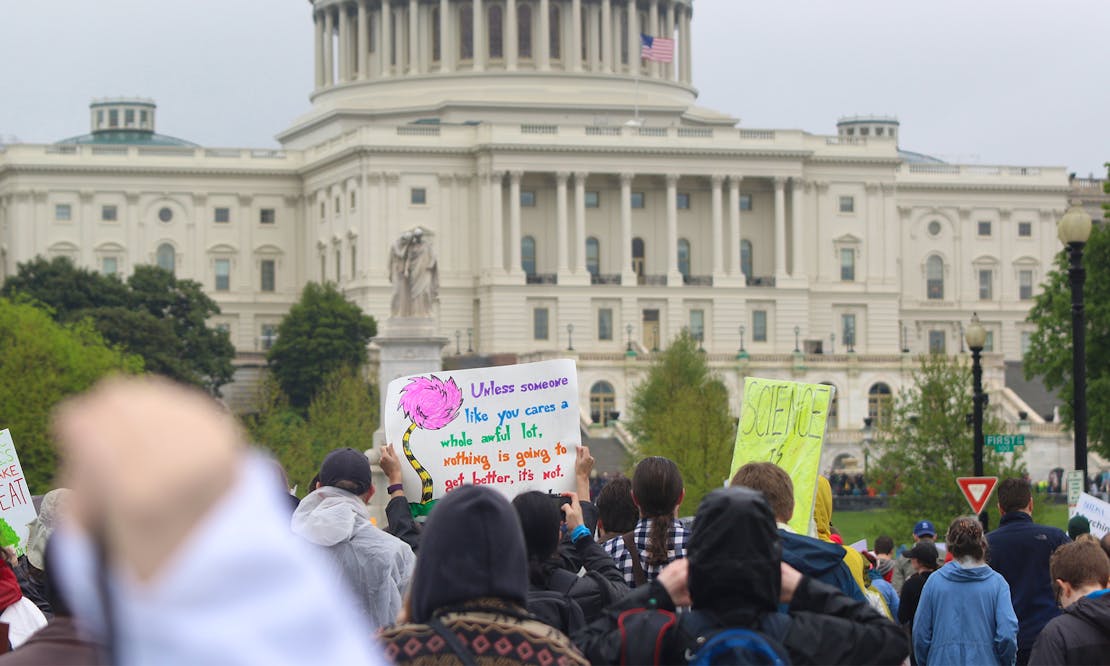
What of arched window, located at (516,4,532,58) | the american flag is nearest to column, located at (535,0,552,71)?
arched window, located at (516,4,532,58)

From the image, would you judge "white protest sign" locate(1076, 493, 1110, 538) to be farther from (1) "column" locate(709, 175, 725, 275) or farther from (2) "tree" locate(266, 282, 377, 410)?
(1) "column" locate(709, 175, 725, 275)

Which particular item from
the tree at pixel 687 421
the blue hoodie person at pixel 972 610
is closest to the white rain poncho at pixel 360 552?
the blue hoodie person at pixel 972 610

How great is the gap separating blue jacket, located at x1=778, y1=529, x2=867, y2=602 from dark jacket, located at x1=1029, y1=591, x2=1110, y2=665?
59.2 inches

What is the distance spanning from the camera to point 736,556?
670 cm

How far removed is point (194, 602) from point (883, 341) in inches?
4632

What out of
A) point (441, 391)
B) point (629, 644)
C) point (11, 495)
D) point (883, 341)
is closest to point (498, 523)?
point (629, 644)

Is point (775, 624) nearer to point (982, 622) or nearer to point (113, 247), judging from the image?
point (982, 622)

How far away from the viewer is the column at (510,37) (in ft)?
423

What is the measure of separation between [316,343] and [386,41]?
37.4m

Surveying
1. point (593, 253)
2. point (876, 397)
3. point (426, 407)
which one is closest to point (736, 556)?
point (426, 407)

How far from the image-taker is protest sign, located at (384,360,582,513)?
39.7ft

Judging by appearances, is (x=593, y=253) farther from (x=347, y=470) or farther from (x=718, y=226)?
(x=347, y=470)

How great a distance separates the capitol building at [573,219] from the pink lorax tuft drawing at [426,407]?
89396 millimetres

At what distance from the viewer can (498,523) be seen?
20.6 ft
